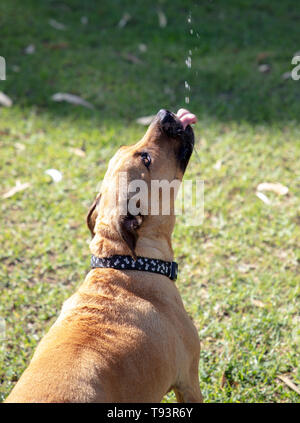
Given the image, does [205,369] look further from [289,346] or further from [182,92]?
[182,92]

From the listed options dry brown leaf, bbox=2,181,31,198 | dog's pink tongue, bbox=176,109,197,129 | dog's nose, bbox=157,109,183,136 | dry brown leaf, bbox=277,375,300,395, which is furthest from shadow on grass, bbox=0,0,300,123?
dry brown leaf, bbox=277,375,300,395

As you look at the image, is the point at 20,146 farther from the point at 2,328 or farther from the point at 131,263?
the point at 131,263

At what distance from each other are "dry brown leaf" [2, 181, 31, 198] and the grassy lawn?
5 cm

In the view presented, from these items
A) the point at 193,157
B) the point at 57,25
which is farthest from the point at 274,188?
the point at 57,25

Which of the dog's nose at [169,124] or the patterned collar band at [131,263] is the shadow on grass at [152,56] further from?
the patterned collar band at [131,263]

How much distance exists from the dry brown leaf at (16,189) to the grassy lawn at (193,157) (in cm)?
5

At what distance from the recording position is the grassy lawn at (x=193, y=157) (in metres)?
4.03

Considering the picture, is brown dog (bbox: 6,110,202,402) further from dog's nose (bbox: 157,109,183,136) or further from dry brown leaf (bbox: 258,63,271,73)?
dry brown leaf (bbox: 258,63,271,73)

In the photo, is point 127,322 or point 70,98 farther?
point 70,98

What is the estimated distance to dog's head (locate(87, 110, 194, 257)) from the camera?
125 inches

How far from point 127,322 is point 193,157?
3368mm

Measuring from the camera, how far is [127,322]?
2.92 meters

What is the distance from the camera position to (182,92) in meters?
7.05
